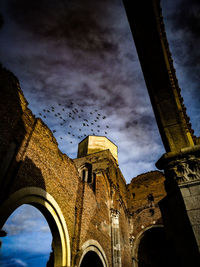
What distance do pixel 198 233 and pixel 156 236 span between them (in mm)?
14023

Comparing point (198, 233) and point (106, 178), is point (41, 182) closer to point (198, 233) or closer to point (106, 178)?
point (198, 233)

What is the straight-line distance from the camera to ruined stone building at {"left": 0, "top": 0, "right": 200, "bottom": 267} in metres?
3.29

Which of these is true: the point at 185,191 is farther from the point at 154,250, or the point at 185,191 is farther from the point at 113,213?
the point at 154,250

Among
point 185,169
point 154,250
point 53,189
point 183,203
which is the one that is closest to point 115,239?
point 53,189

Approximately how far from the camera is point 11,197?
4.27 metres

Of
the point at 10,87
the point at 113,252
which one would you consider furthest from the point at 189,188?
the point at 113,252

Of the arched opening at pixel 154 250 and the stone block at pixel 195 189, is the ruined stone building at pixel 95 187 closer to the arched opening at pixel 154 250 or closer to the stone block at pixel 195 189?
the stone block at pixel 195 189

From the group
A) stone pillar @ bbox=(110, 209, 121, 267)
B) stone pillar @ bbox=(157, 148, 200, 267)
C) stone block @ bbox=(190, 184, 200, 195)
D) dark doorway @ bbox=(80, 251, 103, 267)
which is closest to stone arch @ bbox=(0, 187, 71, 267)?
dark doorway @ bbox=(80, 251, 103, 267)

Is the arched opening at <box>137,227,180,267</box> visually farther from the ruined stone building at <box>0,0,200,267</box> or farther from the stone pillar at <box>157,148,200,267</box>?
the stone pillar at <box>157,148,200,267</box>

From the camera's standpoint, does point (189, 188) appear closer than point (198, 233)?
No

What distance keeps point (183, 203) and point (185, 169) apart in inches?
24.2

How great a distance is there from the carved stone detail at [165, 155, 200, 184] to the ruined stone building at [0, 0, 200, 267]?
0.02 m

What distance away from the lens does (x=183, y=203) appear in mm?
3123

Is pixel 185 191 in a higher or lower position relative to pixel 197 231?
higher
